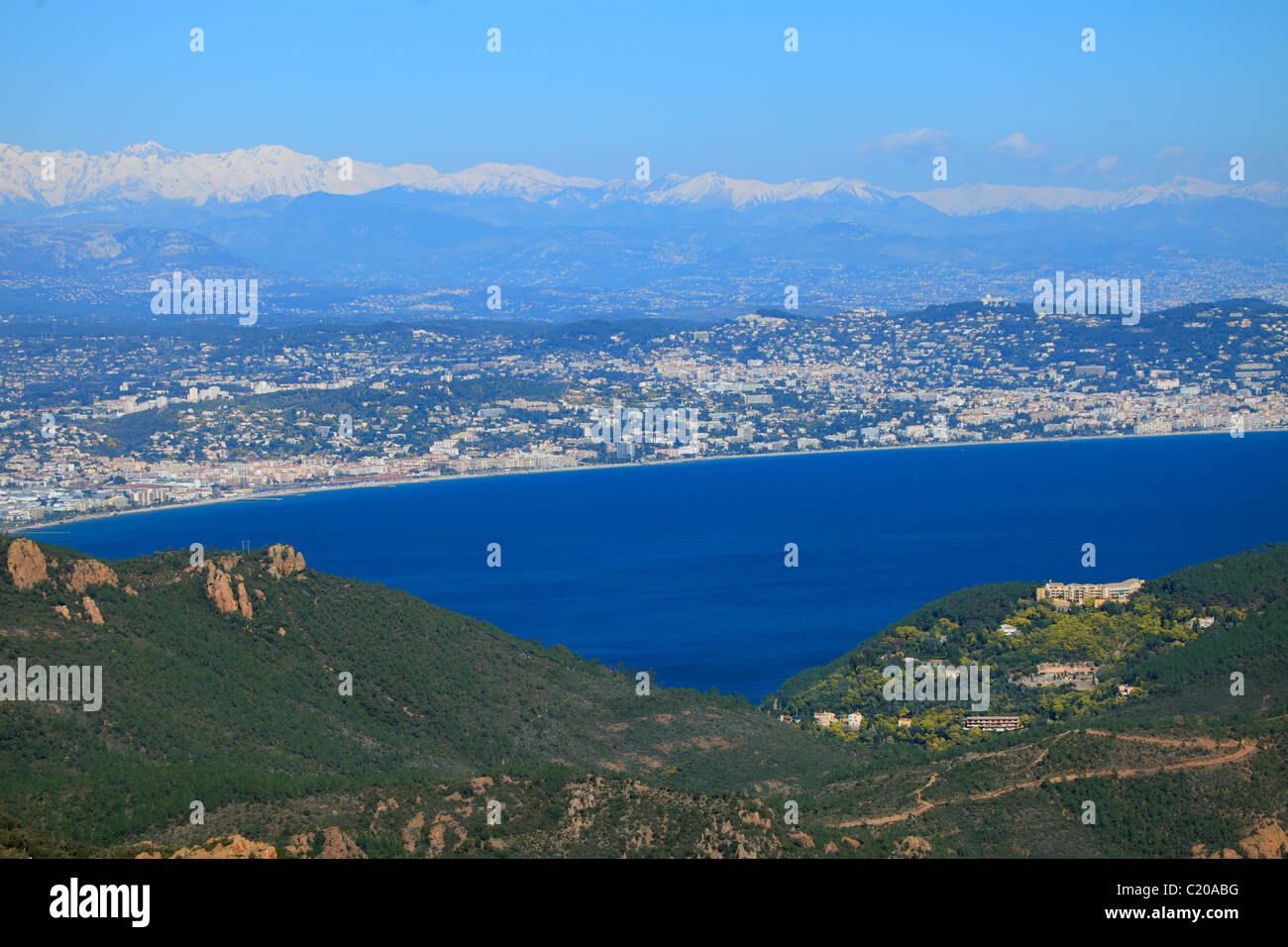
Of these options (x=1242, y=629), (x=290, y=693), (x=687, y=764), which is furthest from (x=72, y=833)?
(x=1242, y=629)

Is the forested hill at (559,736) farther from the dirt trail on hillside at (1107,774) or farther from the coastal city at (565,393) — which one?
the coastal city at (565,393)

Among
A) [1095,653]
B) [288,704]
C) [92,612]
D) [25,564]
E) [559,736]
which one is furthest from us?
[1095,653]

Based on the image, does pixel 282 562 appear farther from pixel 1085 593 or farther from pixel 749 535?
pixel 749 535

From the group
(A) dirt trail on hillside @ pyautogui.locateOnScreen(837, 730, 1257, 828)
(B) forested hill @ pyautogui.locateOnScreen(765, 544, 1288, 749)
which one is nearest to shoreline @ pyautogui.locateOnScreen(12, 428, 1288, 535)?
(B) forested hill @ pyautogui.locateOnScreen(765, 544, 1288, 749)

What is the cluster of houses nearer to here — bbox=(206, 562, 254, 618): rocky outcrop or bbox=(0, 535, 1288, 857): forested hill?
bbox=(0, 535, 1288, 857): forested hill

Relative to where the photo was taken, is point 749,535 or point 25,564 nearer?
point 25,564

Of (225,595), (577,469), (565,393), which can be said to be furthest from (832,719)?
(565,393)

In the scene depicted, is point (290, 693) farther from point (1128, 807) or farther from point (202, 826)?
point (1128, 807)

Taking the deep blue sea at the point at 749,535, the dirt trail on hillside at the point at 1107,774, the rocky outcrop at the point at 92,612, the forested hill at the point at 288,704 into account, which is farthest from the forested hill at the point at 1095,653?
the rocky outcrop at the point at 92,612
